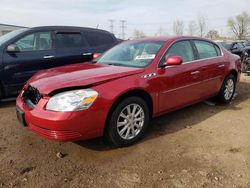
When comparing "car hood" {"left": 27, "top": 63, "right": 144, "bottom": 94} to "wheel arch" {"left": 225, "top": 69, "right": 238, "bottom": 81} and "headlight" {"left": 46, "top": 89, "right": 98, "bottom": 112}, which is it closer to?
"headlight" {"left": 46, "top": 89, "right": 98, "bottom": 112}

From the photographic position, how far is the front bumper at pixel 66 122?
3.04 meters

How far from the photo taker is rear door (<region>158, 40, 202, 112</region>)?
13.3ft

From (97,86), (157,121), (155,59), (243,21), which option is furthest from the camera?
Answer: (243,21)

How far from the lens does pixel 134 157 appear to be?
10.9ft

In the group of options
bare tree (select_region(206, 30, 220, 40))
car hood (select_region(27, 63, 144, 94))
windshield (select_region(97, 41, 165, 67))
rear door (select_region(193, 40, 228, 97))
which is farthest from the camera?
bare tree (select_region(206, 30, 220, 40))

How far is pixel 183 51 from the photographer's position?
4.56 metres

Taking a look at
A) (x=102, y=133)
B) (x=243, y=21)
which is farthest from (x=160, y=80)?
(x=243, y=21)

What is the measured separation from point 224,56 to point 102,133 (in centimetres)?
344

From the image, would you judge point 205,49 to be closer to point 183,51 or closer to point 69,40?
point 183,51

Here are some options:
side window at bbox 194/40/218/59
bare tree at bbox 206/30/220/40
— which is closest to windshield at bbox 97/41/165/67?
side window at bbox 194/40/218/59

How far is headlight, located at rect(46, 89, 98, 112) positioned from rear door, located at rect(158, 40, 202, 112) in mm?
1275

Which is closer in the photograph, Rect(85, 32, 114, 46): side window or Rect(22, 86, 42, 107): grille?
Rect(22, 86, 42, 107): grille

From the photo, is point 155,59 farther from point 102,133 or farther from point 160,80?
point 102,133

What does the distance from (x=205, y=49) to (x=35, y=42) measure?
3.63 meters
